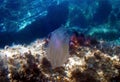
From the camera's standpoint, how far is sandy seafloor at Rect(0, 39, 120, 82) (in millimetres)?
4297

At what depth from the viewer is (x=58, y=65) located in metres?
4.71

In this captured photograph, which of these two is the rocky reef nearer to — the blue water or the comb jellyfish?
the comb jellyfish

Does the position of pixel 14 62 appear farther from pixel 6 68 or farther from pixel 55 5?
pixel 55 5

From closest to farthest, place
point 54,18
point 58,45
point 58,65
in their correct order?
1. point 58,45
2. point 58,65
3. point 54,18

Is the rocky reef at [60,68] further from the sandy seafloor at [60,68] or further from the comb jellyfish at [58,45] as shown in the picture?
the comb jellyfish at [58,45]

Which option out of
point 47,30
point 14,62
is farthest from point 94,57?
point 47,30

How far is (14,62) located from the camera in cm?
448

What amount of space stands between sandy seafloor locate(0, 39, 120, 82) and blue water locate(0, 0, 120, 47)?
2609 mm

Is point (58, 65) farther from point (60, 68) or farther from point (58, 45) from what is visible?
point (58, 45)

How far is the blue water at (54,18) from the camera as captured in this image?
7.87 metres

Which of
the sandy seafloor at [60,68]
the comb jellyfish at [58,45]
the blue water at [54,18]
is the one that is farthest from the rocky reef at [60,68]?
the blue water at [54,18]

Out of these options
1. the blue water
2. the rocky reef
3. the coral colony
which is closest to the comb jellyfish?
the coral colony

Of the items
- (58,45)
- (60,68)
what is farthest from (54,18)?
(58,45)

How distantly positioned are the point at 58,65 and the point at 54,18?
3.89 meters
